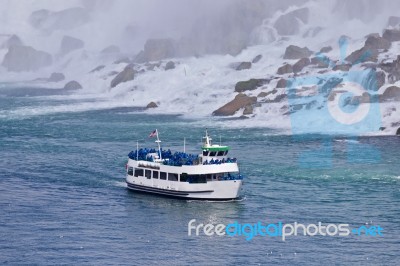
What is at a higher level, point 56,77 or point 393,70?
point 56,77

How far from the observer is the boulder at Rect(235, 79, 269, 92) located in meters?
136

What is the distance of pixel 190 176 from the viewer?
77938mm

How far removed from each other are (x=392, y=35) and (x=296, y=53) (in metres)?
13.9

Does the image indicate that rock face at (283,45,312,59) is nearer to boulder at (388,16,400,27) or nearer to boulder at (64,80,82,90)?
boulder at (388,16,400,27)

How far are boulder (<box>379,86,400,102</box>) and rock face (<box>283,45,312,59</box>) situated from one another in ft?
101

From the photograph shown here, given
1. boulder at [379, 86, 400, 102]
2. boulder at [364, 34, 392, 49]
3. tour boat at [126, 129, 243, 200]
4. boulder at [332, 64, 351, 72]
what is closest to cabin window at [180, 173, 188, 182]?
tour boat at [126, 129, 243, 200]

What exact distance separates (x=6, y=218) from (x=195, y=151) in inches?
1121

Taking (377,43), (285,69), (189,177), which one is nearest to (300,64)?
(285,69)

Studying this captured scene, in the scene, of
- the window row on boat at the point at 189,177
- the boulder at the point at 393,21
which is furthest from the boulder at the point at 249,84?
the window row on boat at the point at 189,177

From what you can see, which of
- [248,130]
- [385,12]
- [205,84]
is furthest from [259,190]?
[385,12]

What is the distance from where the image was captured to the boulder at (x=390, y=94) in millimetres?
121625

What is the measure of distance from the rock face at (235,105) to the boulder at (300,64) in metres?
14.8

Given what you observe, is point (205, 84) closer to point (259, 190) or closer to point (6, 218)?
point (259, 190)

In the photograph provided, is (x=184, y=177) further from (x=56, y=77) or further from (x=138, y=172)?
(x=56, y=77)
